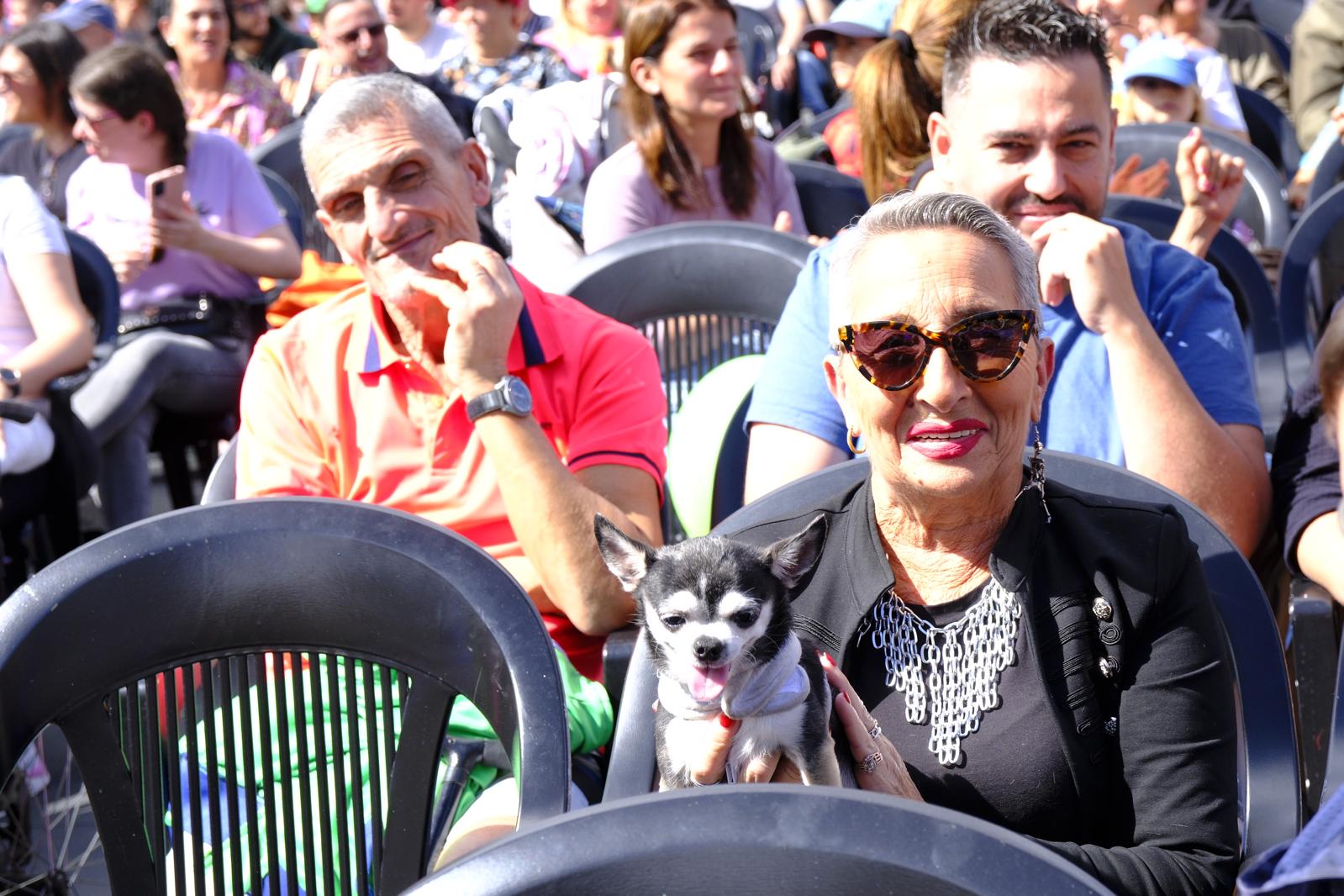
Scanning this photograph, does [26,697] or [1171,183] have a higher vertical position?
[26,697]

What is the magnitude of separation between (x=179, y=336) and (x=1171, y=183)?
329 cm

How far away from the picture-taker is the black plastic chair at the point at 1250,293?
365 centimetres

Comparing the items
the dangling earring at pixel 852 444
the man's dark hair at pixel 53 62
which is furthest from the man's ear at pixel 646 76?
the man's dark hair at pixel 53 62

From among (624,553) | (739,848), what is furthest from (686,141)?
(739,848)

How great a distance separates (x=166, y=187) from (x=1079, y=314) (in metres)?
3.42

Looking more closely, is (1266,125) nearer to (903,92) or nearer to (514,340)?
→ (903,92)

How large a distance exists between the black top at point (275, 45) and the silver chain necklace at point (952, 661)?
29.3ft

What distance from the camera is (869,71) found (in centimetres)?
390

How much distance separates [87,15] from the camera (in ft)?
30.3

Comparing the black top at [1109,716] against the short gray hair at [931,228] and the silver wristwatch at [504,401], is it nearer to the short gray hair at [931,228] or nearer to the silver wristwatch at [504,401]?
the short gray hair at [931,228]

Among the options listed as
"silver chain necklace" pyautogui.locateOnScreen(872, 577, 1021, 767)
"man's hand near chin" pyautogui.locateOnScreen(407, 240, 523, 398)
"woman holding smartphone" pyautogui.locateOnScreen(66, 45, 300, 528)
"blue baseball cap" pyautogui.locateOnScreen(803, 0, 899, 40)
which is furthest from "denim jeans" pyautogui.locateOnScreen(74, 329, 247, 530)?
"silver chain necklace" pyautogui.locateOnScreen(872, 577, 1021, 767)

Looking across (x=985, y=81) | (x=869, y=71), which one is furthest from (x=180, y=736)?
(x=869, y=71)

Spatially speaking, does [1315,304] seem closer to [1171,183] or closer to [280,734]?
[1171,183]

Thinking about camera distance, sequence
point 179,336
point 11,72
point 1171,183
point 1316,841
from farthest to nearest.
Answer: point 11,72
point 179,336
point 1171,183
point 1316,841
